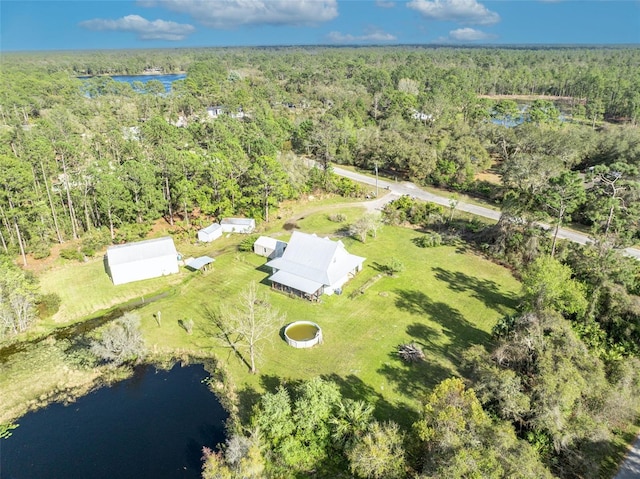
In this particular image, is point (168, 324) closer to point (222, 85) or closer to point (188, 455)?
point (188, 455)

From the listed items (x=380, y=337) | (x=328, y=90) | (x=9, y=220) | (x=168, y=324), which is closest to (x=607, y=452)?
(x=380, y=337)

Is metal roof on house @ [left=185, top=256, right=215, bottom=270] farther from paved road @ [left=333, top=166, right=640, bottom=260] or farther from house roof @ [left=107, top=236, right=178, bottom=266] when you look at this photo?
paved road @ [left=333, top=166, right=640, bottom=260]

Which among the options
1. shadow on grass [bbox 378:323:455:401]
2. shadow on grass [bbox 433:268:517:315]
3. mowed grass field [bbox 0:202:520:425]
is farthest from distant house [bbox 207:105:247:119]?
shadow on grass [bbox 378:323:455:401]

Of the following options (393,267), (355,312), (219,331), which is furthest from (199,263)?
(393,267)

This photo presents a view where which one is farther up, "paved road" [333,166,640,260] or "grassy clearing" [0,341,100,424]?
"paved road" [333,166,640,260]

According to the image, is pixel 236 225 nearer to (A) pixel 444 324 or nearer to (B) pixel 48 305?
(B) pixel 48 305

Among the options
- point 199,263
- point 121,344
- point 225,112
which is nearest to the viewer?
point 121,344
